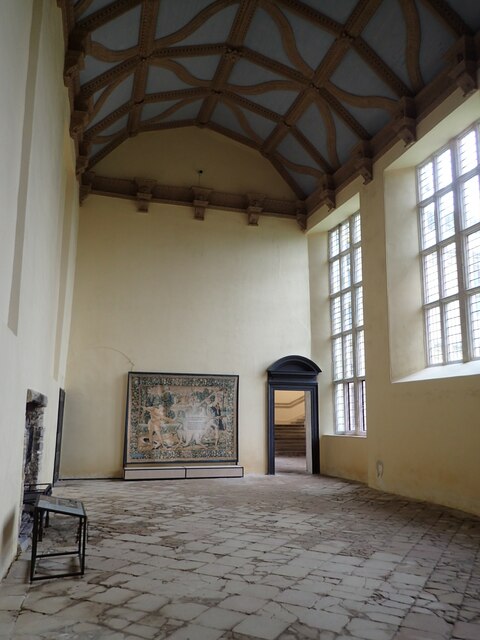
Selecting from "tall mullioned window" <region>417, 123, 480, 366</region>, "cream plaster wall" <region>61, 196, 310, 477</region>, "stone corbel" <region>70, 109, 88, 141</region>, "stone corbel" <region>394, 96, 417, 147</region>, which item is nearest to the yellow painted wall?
"cream plaster wall" <region>61, 196, 310, 477</region>

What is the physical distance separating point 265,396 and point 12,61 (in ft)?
29.7

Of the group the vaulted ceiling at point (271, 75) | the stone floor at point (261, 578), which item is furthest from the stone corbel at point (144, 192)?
the stone floor at point (261, 578)

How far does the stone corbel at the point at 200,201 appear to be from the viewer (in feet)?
40.1

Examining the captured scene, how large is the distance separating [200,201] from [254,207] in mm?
1301

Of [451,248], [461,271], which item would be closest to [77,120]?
[451,248]

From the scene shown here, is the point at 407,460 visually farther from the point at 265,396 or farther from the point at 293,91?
the point at 293,91

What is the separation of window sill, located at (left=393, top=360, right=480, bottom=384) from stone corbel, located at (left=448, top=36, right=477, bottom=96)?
3.97m

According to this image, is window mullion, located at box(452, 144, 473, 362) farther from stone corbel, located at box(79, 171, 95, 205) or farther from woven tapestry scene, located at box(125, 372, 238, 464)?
stone corbel, located at box(79, 171, 95, 205)

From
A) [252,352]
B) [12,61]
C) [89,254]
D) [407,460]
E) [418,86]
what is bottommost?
[407,460]

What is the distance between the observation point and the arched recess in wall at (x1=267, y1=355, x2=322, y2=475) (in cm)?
1194

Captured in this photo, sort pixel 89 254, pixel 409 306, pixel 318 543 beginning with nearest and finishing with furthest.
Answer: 1. pixel 318 543
2. pixel 409 306
3. pixel 89 254

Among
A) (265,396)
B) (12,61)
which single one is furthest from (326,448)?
(12,61)

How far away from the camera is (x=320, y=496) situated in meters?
8.60

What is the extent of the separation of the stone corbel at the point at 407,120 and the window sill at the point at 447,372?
3831 millimetres
